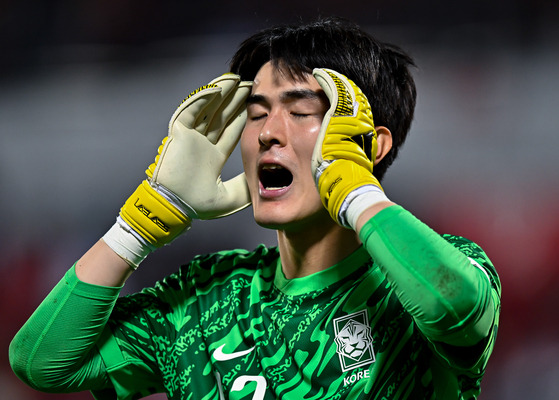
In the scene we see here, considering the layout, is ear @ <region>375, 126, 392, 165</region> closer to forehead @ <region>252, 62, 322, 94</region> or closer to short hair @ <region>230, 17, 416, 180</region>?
short hair @ <region>230, 17, 416, 180</region>

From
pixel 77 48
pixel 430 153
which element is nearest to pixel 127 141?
pixel 77 48

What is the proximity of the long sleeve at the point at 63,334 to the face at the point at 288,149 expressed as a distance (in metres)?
0.35

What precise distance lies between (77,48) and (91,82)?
0.19 m

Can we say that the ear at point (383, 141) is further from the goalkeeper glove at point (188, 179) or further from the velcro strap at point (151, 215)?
the velcro strap at point (151, 215)

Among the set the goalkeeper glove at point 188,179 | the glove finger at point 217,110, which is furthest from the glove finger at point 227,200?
the glove finger at point 217,110

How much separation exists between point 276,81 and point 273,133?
0.13 m

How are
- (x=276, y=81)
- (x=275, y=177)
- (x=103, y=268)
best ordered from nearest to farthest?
(x=103, y=268) → (x=276, y=81) → (x=275, y=177)

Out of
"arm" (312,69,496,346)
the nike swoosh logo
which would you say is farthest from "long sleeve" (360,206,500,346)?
the nike swoosh logo

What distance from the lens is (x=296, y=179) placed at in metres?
1.25

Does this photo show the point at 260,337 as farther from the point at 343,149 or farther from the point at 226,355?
the point at 343,149

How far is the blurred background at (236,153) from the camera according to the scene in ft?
8.81

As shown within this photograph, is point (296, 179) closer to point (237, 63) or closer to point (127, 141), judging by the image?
point (237, 63)

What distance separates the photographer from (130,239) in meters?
1.22

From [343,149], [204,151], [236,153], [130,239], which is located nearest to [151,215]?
[130,239]
